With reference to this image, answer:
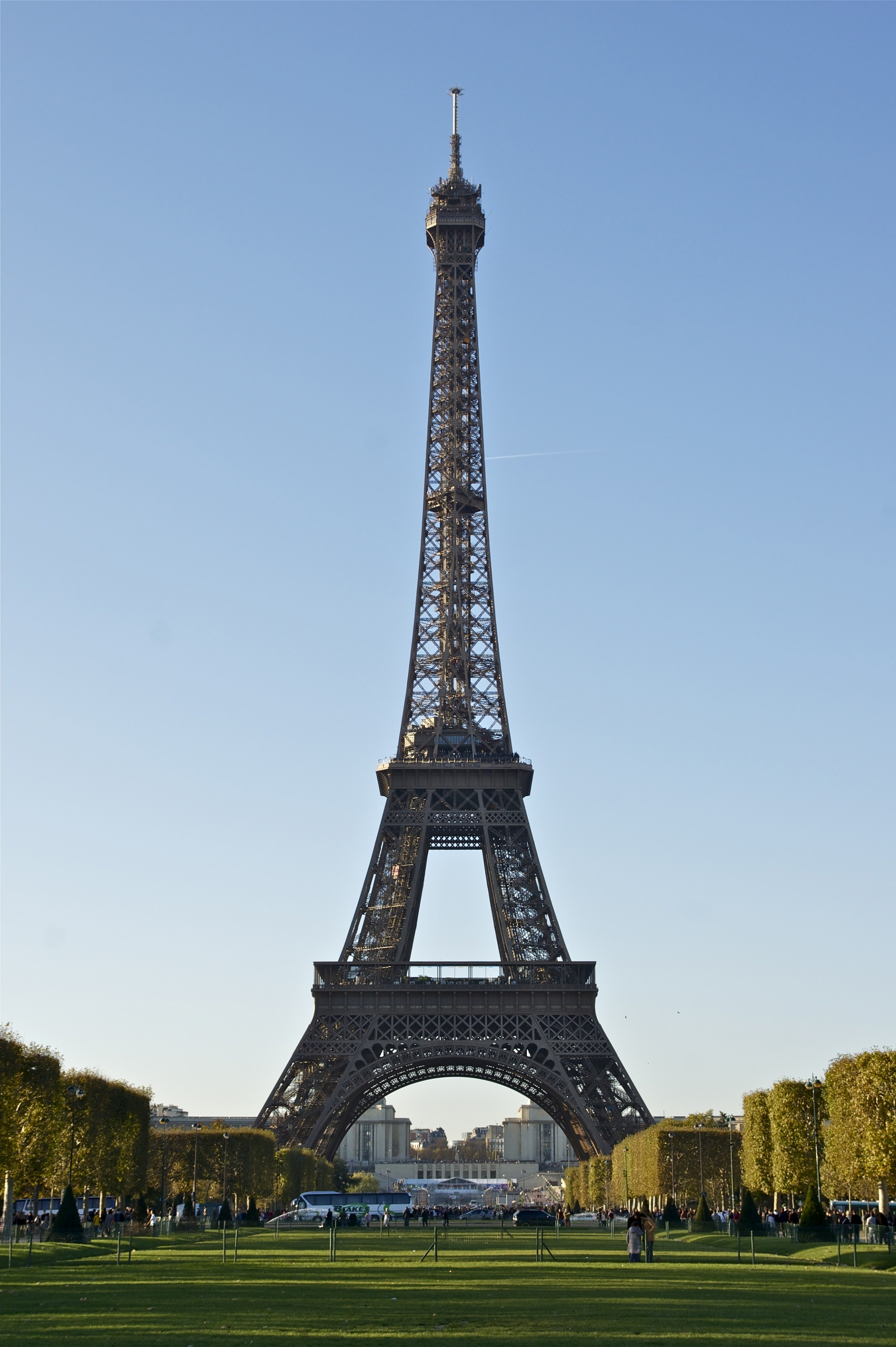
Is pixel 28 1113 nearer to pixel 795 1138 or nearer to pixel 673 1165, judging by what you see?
pixel 795 1138

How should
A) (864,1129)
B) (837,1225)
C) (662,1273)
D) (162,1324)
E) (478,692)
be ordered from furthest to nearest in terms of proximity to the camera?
1. (478,692)
2. (864,1129)
3. (837,1225)
4. (662,1273)
5. (162,1324)

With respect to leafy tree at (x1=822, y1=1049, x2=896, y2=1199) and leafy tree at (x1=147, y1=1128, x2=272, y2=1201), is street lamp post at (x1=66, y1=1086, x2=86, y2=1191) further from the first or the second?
leafy tree at (x1=822, y1=1049, x2=896, y2=1199)

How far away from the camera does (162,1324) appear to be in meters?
23.8

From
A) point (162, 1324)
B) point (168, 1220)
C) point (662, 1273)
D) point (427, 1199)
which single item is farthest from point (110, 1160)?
point (427, 1199)

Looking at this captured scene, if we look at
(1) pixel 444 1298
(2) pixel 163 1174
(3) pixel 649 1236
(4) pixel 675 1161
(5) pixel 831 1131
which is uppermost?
(5) pixel 831 1131

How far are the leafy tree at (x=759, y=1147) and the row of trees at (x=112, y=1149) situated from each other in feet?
80.6

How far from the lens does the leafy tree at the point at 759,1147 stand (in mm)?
75375

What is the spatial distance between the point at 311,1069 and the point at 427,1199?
68.8 metres

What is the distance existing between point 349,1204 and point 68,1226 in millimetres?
42595

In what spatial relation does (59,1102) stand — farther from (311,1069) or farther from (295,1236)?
(311,1069)

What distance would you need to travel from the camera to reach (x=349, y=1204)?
94.4m

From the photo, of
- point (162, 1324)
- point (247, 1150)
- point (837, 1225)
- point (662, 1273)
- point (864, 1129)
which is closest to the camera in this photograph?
point (162, 1324)

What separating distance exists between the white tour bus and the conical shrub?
24515 mm

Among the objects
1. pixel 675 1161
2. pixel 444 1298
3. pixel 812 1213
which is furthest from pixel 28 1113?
pixel 675 1161
